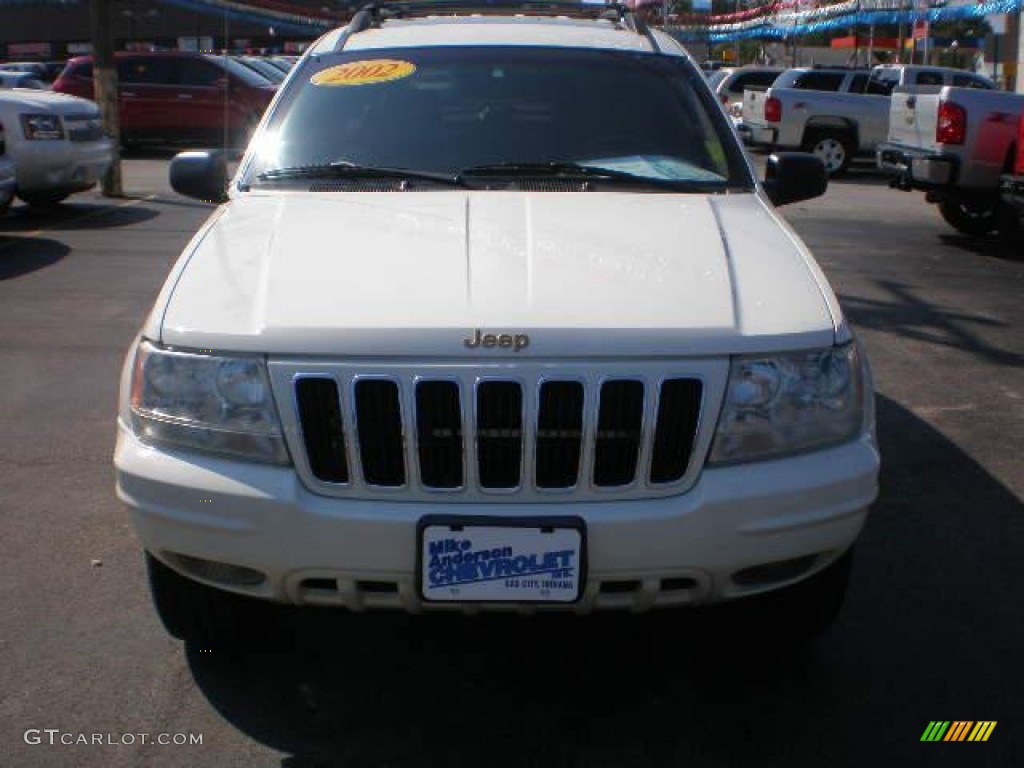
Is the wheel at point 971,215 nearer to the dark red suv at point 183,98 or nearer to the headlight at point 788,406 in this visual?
the headlight at point 788,406

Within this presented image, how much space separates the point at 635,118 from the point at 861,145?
55.0 feet

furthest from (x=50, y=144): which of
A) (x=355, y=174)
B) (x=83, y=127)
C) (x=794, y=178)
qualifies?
(x=794, y=178)

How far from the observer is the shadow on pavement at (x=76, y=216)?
12.4 m

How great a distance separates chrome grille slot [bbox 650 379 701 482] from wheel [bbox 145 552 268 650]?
49.7 inches

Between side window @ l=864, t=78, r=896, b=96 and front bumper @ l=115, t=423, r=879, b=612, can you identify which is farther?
side window @ l=864, t=78, r=896, b=96

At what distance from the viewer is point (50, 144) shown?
12336mm

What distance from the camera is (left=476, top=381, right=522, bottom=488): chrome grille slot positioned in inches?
118

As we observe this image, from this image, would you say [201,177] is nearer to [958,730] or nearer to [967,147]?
[958,730]

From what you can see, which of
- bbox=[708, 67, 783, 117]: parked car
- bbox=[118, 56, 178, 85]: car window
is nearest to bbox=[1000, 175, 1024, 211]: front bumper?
bbox=[708, 67, 783, 117]: parked car

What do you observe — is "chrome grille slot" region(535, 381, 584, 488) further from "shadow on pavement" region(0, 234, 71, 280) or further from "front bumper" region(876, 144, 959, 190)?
"front bumper" region(876, 144, 959, 190)

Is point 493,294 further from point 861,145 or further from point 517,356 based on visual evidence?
point 861,145

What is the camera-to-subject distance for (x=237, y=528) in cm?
303

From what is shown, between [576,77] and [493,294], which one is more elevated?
[576,77]

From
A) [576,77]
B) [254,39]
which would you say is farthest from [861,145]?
[254,39]
